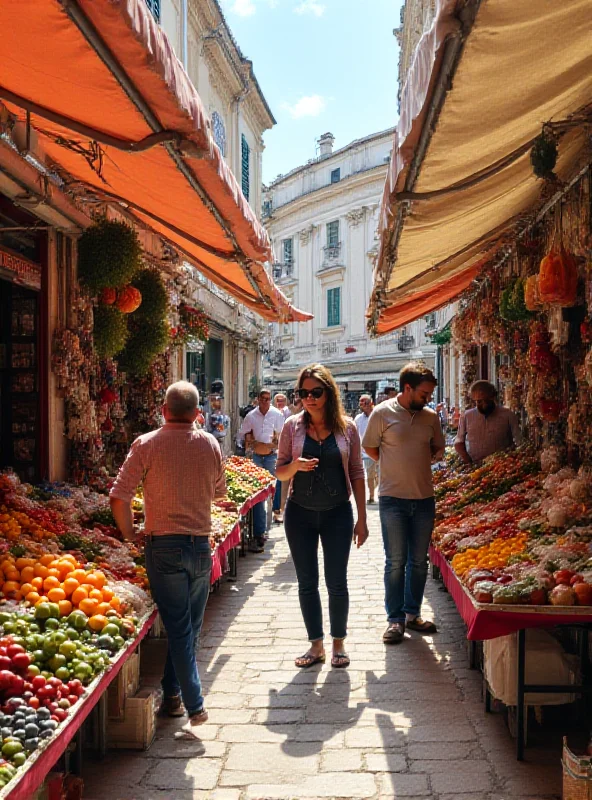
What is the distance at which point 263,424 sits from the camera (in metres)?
11.1

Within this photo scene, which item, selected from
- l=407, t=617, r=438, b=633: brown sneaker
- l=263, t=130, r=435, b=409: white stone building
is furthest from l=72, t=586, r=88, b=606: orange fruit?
l=263, t=130, r=435, b=409: white stone building

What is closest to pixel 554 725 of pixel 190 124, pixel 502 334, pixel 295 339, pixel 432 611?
pixel 432 611

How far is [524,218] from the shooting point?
23.9 ft

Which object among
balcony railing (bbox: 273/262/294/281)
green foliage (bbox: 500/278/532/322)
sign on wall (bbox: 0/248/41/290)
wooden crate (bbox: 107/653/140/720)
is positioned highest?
balcony railing (bbox: 273/262/294/281)

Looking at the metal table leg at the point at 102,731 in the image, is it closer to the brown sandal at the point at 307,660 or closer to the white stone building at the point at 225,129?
the brown sandal at the point at 307,660

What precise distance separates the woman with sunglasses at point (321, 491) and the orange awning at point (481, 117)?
4.68 ft

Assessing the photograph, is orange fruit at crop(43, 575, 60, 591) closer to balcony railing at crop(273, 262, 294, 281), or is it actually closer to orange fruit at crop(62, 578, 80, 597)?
orange fruit at crop(62, 578, 80, 597)

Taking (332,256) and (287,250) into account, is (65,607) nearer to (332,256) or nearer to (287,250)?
(332,256)

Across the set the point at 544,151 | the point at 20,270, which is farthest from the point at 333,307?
the point at 544,151

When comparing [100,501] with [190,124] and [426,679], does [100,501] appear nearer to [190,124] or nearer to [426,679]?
[426,679]

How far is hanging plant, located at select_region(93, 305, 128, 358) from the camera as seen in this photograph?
7.76m

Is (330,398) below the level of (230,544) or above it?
above

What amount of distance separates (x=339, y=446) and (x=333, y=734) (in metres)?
Result: 1.86

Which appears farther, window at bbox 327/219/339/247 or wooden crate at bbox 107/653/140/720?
window at bbox 327/219/339/247
